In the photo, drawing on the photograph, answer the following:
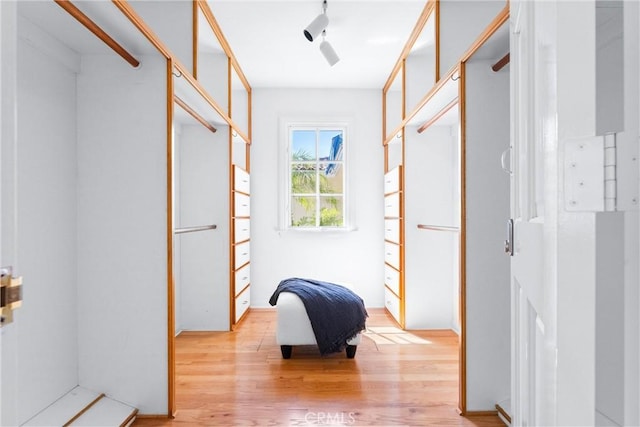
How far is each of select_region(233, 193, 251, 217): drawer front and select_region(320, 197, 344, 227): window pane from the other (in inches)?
34.4

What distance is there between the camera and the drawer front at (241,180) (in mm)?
3872

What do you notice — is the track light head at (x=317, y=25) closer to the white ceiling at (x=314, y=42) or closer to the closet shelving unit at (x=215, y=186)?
the white ceiling at (x=314, y=42)

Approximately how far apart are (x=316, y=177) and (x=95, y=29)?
3224 mm

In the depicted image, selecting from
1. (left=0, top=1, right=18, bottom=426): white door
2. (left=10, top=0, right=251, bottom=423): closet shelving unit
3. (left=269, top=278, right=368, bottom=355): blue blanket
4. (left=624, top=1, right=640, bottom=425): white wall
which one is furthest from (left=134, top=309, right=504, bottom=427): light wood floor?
(left=624, top=1, right=640, bottom=425): white wall

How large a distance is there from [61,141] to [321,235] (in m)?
3.04

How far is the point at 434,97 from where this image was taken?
106 inches

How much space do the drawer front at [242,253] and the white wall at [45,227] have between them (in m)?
1.92

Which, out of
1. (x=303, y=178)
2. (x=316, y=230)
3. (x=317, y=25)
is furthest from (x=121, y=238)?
(x=303, y=178)

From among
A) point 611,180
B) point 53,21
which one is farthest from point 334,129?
point 611,180

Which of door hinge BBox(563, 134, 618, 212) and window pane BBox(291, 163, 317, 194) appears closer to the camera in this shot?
door hinge BBox(563, 134, 618, 212)

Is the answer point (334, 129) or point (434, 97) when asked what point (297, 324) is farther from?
point (334, 129)

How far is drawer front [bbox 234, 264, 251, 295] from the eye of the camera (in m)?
3.95

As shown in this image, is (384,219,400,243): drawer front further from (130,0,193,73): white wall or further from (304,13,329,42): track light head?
(130,0,193,73): white wall

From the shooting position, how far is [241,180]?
413cm
